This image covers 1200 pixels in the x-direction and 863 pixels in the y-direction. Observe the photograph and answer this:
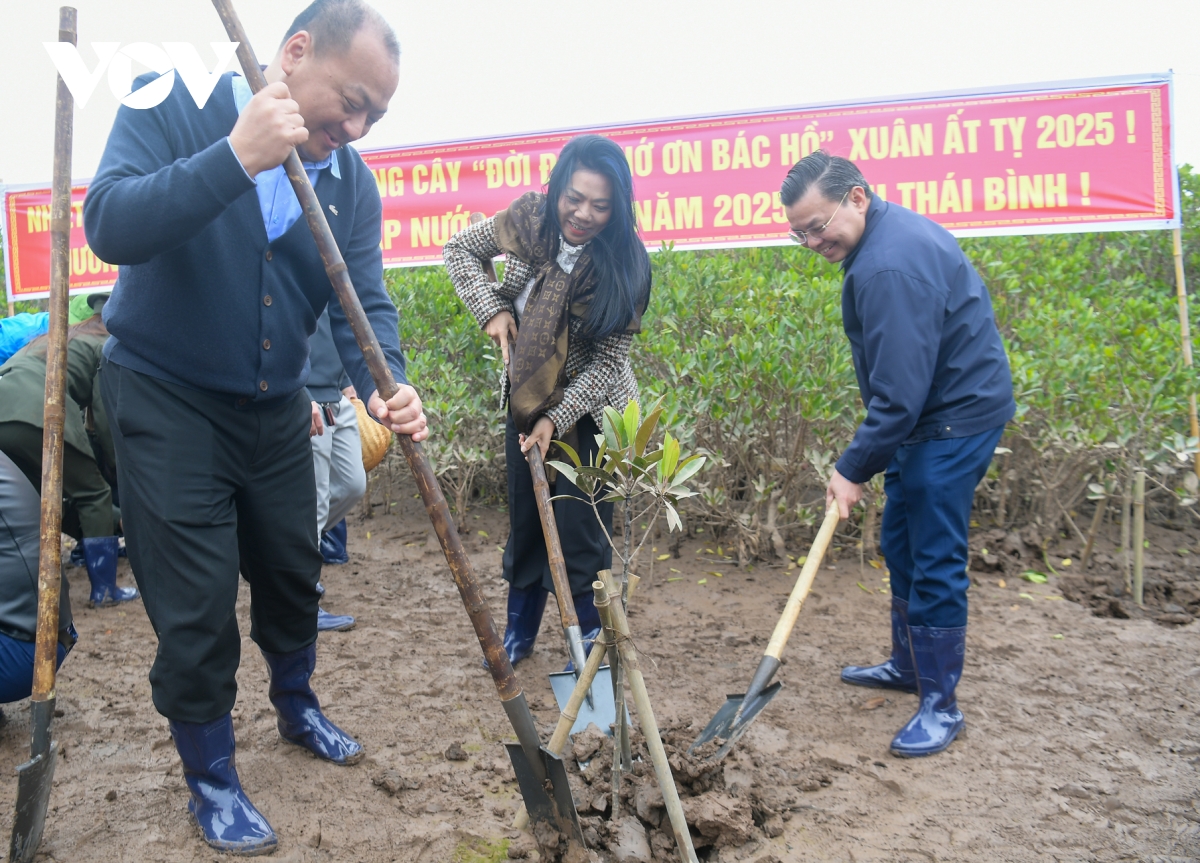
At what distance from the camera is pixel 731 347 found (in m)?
4.42

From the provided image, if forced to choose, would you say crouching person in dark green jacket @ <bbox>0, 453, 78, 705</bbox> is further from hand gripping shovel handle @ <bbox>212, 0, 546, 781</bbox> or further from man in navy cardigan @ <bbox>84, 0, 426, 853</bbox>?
Result: hand gripping shovel handle @ <bbox>212, 0, 546, 781</bbox>

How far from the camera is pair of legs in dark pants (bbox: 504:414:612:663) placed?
10.5 ft

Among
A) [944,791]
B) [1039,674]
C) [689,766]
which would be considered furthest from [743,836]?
[1039,674]

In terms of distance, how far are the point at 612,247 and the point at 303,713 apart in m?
1.91

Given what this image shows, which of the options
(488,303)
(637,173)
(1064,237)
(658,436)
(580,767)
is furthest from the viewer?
(637,173)

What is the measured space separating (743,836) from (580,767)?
A: 50 cm

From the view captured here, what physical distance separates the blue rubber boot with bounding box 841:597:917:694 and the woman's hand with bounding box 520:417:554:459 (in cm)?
148

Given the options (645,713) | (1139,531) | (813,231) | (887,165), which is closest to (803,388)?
(813,231)

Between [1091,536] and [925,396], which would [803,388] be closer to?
[925,396]

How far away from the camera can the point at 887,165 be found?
20.2 ft

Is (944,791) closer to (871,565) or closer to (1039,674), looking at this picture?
(1039,674)

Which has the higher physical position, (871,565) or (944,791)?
(871,565)

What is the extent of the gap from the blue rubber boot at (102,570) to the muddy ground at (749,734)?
0.28 ft

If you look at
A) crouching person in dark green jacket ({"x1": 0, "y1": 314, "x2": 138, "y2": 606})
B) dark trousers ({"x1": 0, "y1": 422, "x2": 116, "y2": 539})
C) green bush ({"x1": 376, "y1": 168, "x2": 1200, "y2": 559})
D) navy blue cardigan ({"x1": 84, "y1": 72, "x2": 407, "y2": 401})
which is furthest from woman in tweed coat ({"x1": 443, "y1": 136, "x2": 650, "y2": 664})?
dark trousers ({"x1": 0, "y1": 422, "x2": 116, "y2": 539})
